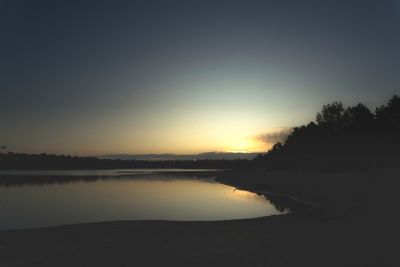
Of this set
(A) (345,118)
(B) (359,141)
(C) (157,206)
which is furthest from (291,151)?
(C) (157,206)

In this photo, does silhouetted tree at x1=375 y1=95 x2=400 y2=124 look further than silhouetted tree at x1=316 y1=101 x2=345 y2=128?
No

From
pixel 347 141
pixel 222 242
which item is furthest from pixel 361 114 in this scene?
pixel 222 242

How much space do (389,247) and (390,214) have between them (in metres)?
7.52

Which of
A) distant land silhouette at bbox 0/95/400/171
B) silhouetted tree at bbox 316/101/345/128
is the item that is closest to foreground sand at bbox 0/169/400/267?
distant land silhouette at bbox 0/95/400/171

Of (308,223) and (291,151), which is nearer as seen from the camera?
(308,223)

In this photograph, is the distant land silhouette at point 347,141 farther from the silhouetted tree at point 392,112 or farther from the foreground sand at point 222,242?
the foreground sand at point 222,242

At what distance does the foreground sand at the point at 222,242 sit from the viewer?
43.2 ft

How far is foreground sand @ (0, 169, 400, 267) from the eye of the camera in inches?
518

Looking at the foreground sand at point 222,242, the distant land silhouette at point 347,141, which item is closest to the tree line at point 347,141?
the distant land silhouette at point 347,141

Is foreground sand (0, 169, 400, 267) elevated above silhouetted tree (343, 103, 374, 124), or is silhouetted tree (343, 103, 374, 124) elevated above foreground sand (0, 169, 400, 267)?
silhouetted tree (343, 103, 374, 124)

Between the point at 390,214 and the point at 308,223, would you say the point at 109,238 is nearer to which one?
the point at 308,223

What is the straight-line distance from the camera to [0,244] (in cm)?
1673

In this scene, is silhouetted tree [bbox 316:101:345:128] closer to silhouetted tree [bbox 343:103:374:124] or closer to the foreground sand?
silhouetted tree [bbox 343:103:374:124]

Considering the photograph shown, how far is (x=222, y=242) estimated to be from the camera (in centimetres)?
1602
